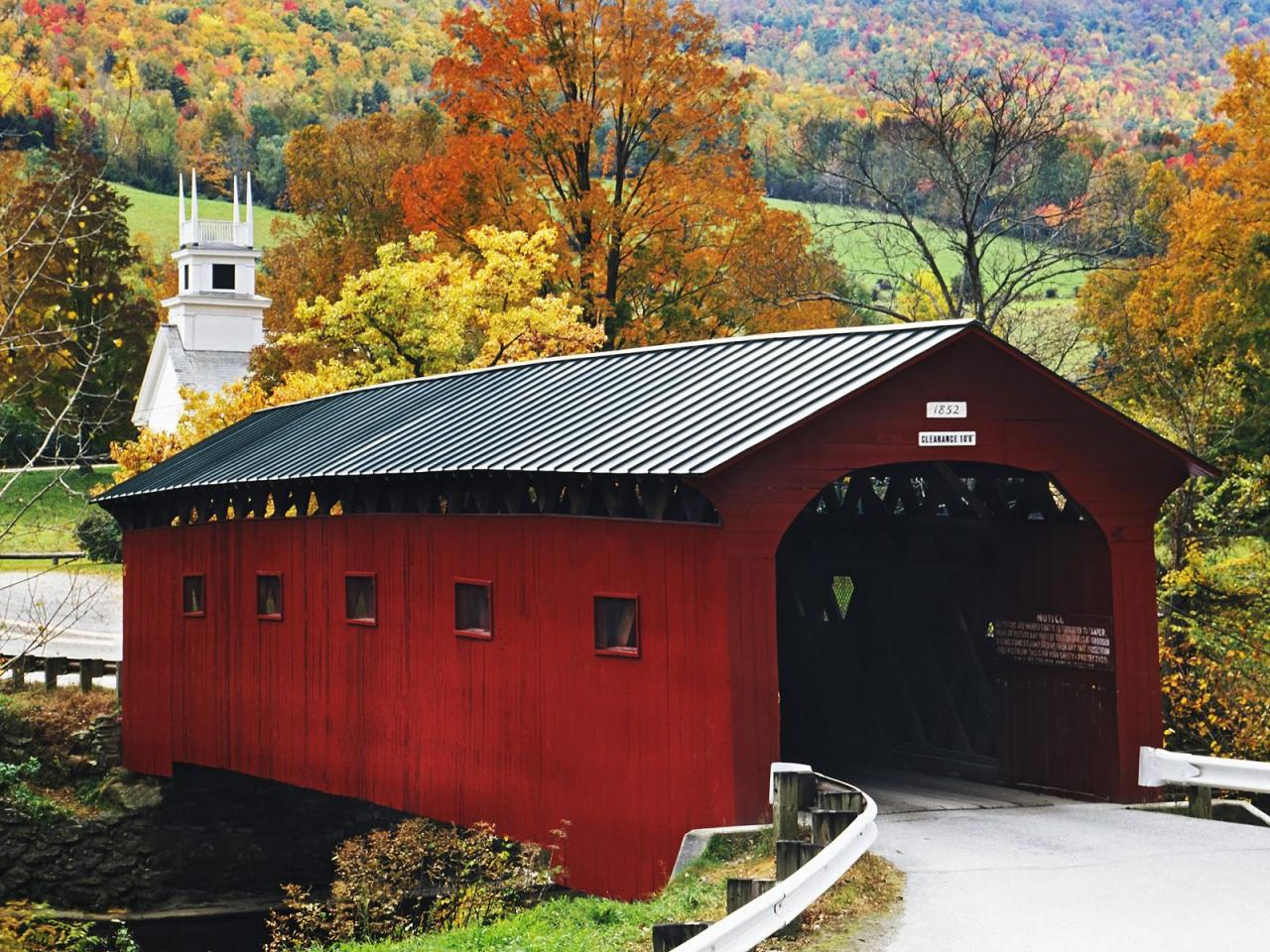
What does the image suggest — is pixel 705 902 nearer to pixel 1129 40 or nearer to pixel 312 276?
pixel 312 276

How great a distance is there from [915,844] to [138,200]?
87032 mm

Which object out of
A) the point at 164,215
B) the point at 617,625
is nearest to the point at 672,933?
the point at 617,625

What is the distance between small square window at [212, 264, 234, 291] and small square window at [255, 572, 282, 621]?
3394 cm

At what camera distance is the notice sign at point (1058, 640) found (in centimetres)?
1567

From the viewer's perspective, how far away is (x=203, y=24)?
337 ft

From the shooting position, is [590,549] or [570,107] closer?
[590,549]

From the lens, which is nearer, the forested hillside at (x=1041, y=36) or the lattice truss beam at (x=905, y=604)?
the lattice truss beam at (x=905, y=604)

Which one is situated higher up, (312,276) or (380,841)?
(312,276)

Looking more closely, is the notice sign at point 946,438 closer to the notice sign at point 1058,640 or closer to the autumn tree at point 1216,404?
the notice sign at point 1058,640

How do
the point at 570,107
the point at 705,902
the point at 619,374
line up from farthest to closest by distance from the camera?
the point at 570,107, the point at 619,374, the point at 705,902

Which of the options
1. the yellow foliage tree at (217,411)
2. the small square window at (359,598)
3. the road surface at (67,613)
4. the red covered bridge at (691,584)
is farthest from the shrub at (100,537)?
the small square window at (359,598)

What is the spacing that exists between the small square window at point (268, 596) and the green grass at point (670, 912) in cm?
681

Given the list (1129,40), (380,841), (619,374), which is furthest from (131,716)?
(1129,40)

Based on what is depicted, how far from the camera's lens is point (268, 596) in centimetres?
2117
